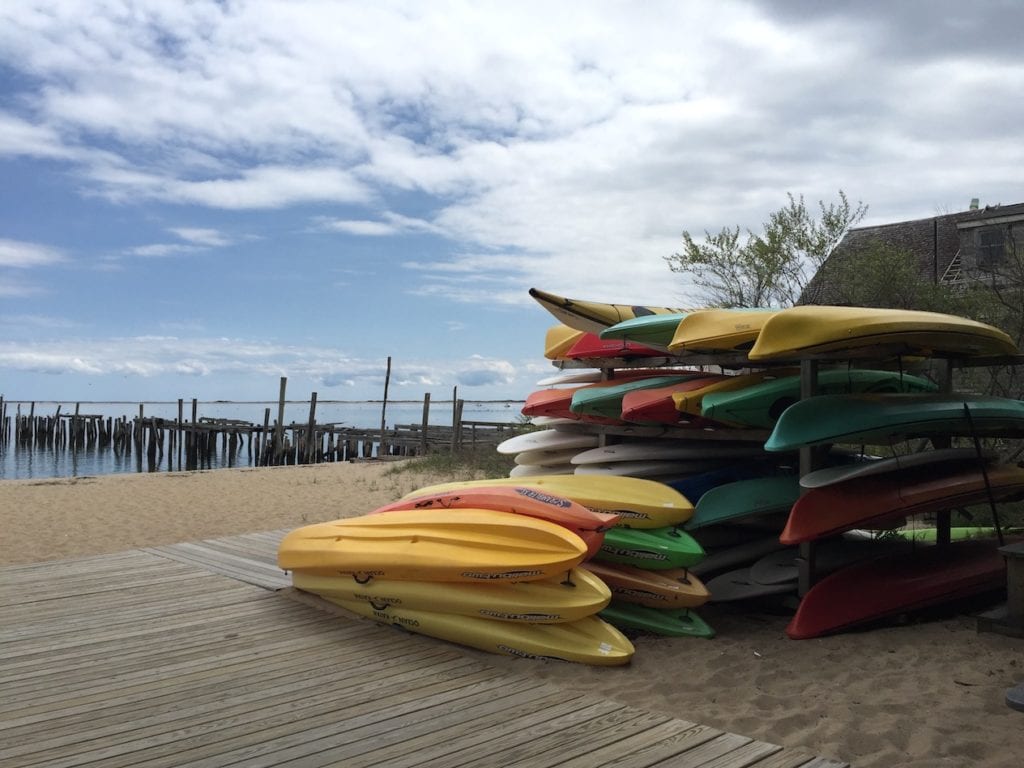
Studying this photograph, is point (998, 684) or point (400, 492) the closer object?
point (998, 684)

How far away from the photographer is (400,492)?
40.3 feet

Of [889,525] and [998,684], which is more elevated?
[889,525]

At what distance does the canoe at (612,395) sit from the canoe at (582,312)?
550 mm

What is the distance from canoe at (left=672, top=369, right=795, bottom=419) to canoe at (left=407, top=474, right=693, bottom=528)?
0.59 metres

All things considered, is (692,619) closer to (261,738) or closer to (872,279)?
(261,738)

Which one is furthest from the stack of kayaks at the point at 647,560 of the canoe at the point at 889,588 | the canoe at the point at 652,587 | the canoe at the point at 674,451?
the canoe at the point at 674,451

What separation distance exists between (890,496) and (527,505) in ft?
6.68

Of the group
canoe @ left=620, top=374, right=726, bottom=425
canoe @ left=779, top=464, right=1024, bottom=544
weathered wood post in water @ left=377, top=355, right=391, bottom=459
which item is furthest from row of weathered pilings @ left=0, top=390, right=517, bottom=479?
canoe @ left=779, top=464, right=1024, bottom=544

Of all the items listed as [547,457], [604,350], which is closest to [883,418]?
[604,350]

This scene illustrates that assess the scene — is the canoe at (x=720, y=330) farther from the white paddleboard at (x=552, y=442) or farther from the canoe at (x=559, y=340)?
the canoe at (x=559, y=340)

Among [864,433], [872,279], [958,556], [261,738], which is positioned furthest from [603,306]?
Answer: [872,279]

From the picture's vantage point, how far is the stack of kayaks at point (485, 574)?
3990mm

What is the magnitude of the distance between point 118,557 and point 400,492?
630 cm

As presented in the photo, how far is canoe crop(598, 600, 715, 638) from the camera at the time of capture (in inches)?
177
